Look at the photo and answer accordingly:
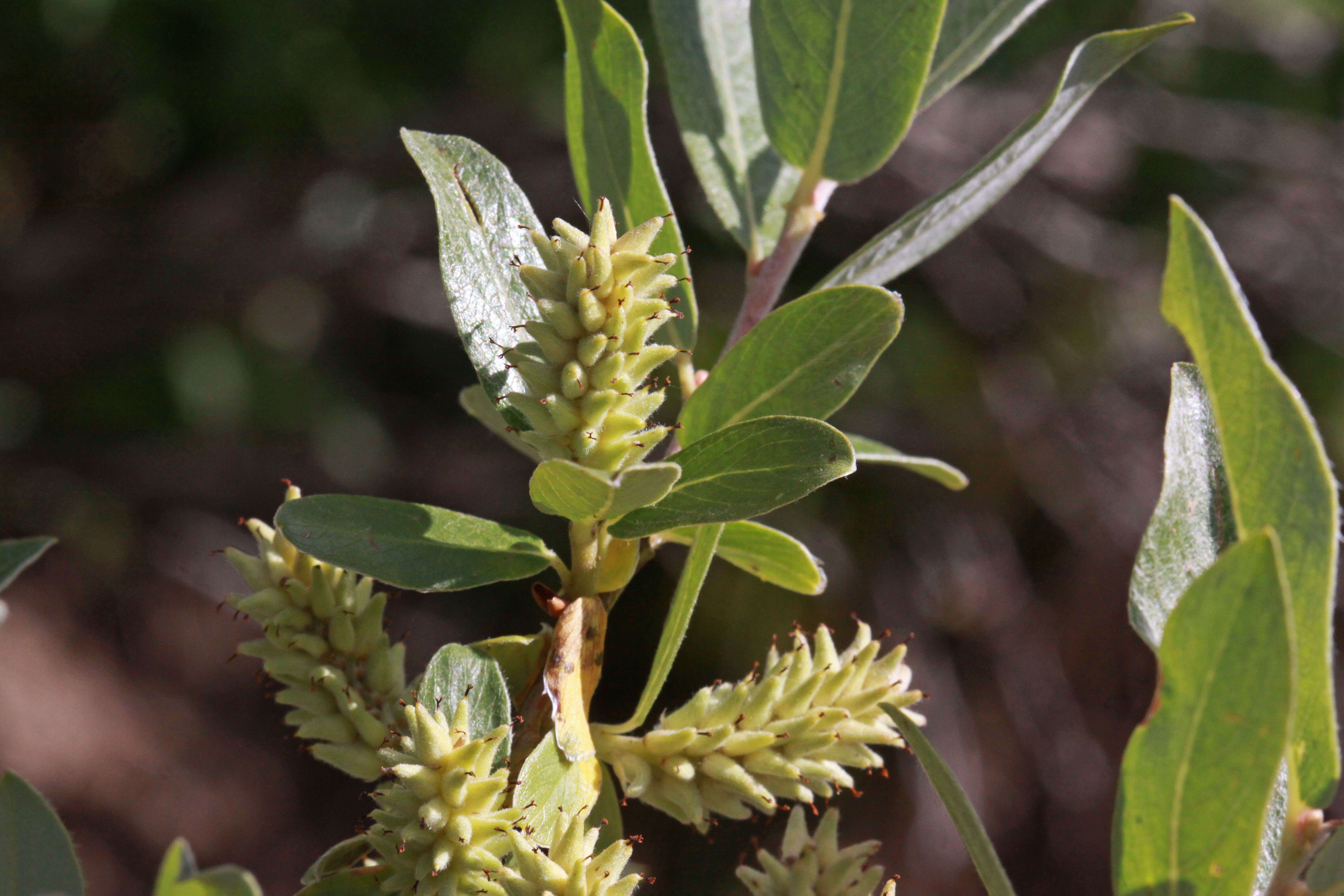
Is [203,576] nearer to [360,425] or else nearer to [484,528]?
[360,425]

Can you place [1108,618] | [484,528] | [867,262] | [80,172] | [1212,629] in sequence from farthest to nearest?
1. [80,172]
2. [1108,618]
3. [867,262]
4. [484,528]
5. [1212,629]

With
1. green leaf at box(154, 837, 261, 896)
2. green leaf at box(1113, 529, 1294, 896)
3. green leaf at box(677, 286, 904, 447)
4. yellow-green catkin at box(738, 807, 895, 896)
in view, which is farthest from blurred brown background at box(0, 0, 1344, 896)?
green leaf at box(154, 837, 261, 896)

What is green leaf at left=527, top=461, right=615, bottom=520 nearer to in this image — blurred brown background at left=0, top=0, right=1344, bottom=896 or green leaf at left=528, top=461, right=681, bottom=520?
green leaf at left=528, top=461, right=681, bottom=520

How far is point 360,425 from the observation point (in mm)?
4777

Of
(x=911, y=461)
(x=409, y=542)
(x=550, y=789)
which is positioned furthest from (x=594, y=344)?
(x=911, y=461)

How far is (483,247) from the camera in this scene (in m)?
0.92

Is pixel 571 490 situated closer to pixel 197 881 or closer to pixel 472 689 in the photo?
pixel 472 689

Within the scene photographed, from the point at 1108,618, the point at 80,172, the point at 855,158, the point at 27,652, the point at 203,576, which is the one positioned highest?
the point at 855,158

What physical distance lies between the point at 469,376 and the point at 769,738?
14.0 feet

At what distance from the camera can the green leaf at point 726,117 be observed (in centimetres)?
122

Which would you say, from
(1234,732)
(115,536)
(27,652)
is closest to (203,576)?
(115,536)

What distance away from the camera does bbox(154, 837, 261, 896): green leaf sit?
1.81ft

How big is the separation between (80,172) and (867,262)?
5.36 m

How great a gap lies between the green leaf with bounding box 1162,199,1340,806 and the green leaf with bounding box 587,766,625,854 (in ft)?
1.79
